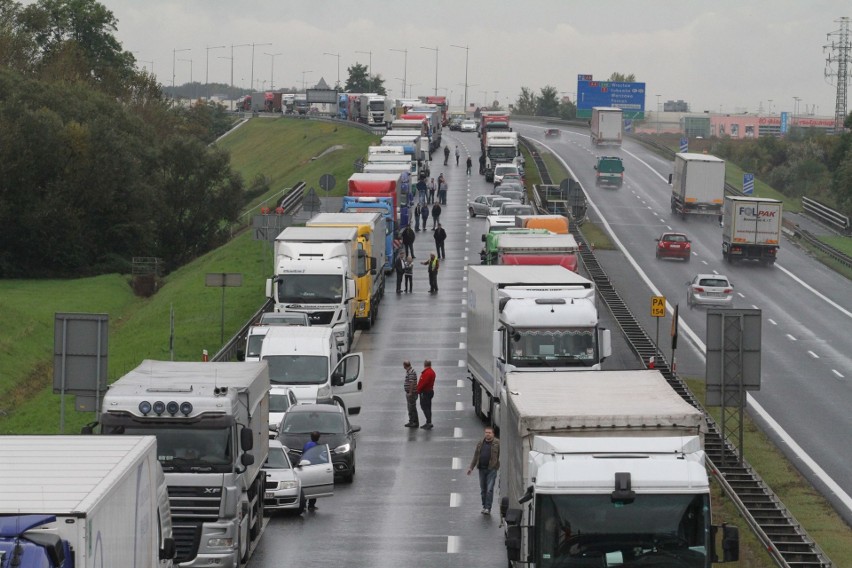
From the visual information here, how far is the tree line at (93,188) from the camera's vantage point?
7619 centimetres

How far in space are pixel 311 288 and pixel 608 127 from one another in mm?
94274

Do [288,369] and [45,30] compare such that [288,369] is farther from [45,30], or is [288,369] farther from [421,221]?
[45,30]

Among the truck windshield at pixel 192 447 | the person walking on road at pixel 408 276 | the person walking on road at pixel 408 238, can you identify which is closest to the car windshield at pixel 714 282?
the person walking on road at pixel 408 276

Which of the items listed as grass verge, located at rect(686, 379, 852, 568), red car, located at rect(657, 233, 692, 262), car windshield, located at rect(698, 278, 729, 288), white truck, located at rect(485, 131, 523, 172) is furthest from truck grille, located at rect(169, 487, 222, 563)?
white truck, located at rect(485, 131, 523, 172)

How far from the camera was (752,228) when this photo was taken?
69250 millimetres

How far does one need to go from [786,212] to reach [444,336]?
188ft

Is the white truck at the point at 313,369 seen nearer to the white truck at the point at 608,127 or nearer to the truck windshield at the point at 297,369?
the truck windshield at the point at 297,369

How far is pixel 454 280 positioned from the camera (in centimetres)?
6069

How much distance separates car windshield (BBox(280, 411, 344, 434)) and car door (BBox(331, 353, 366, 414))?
358cm

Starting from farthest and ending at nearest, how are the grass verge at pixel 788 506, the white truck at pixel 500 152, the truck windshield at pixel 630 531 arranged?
the white truck at pixel 500 152 → the grass verge at pixel 788 506 → the truck windshield at pixel 630 531

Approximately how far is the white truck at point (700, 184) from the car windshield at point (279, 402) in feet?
182

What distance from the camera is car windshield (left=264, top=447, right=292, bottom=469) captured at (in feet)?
85.0

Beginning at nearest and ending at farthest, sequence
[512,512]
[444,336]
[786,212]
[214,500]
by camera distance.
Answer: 1. [512,512]
2. [214,500]
3. [444,336]
4. [786,212]

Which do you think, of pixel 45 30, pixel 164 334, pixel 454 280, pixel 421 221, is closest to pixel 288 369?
pixel 164 334
